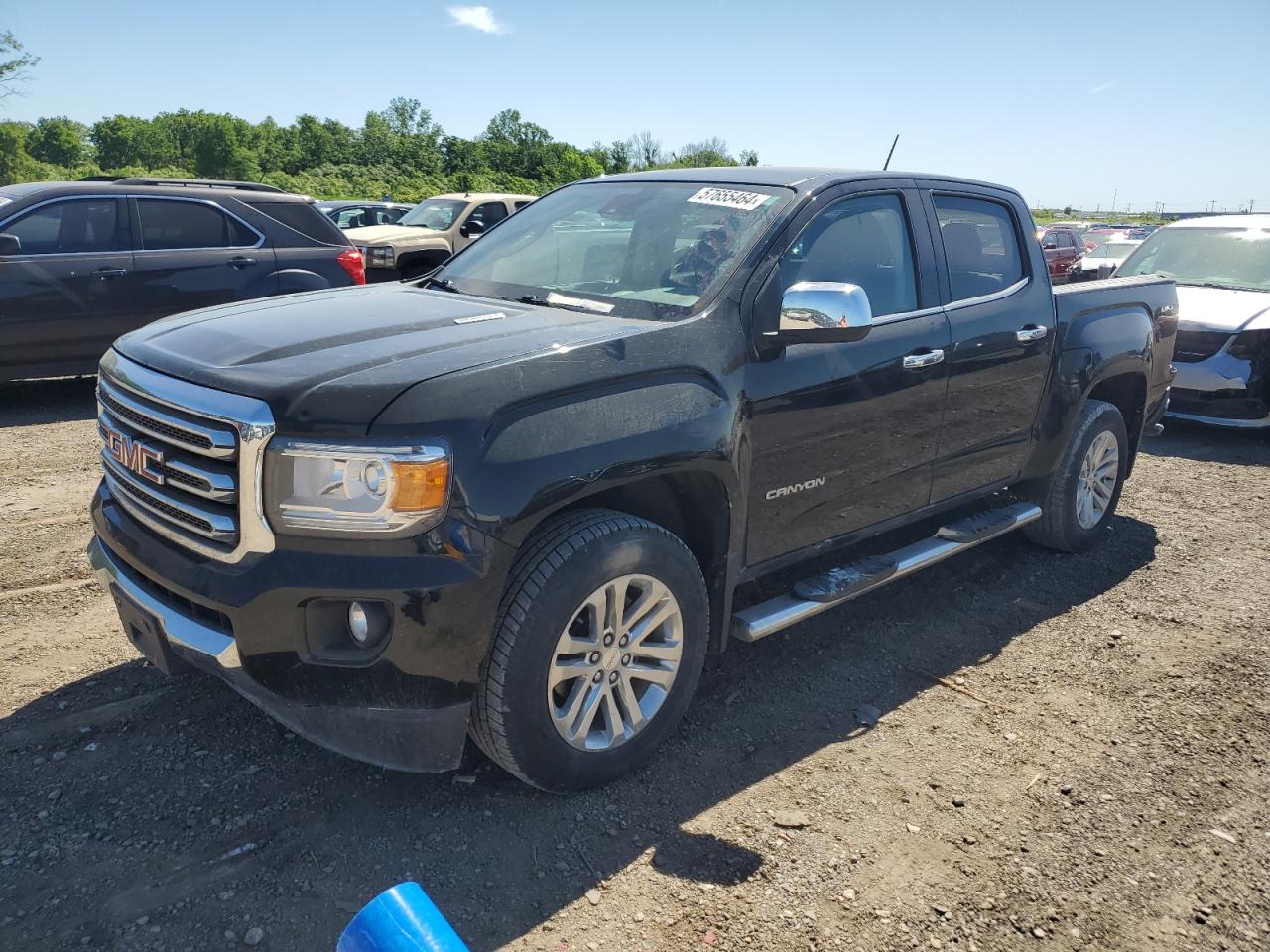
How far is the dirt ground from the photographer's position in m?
2.52

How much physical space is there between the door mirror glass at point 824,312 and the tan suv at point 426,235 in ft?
32.7

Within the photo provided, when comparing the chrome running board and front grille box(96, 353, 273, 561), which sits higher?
front grille box(96, 353, 273, 561)

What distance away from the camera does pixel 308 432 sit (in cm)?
245

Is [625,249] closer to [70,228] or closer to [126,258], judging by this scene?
[126,258]

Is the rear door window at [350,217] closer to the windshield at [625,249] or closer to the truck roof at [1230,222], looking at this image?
the truck roof at [1230,222]

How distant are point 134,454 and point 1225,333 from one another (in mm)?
8312

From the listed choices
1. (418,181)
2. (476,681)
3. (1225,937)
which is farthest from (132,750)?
(418,181)

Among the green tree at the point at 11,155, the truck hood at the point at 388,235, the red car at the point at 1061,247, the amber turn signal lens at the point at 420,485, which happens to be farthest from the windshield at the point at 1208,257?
the green tree at the point at 11,155

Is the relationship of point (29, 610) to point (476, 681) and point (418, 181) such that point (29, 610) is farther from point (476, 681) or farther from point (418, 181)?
point (418, 181)

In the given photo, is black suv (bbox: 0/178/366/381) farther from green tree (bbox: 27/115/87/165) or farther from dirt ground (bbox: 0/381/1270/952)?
green tree (bbox: 27/115/87/165)

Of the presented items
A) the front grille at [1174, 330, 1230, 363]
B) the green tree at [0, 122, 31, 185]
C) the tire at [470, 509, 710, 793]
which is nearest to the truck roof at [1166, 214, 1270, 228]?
the front grille at [1174, 330, 1230, 363]

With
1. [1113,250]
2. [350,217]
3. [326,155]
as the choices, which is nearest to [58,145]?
[326,155]

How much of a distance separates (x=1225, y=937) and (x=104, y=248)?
27.5 ft

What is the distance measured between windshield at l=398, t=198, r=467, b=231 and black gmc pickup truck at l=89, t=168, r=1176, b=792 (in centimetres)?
1108
